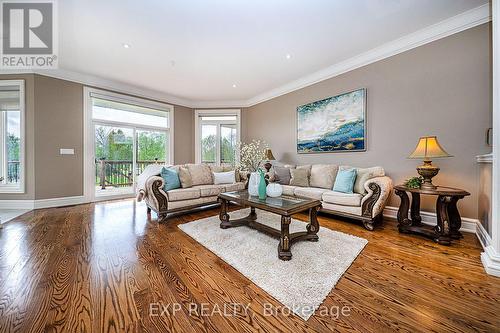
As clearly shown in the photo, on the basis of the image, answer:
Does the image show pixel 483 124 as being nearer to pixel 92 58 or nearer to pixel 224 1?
pixel 224 1

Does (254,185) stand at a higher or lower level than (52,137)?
lower

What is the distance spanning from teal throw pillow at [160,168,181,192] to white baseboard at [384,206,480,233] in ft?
12.1

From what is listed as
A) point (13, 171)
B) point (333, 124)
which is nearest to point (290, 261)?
point (333, 124)

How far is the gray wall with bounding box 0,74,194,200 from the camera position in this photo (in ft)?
12.3

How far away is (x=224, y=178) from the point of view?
4.08 meters

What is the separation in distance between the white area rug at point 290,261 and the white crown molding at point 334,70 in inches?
120

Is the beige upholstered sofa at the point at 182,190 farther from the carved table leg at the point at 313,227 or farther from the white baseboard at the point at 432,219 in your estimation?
the white baseboard at the point at 432,219

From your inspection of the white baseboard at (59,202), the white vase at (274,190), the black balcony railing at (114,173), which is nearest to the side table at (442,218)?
the white vase at (274,190)

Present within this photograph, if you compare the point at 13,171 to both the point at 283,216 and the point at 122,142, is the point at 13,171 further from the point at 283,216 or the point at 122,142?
the point at 283,216

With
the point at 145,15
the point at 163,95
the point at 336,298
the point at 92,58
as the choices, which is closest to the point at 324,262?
the point at 336,298

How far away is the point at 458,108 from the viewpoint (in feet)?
8.44

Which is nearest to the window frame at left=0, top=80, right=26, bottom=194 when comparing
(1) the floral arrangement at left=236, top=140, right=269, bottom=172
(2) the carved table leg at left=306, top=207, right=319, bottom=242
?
(1) the floral arrangement at left=236, top=140, right=269, bottom=172

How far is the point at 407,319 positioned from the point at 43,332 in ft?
6.98

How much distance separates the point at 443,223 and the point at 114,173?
630 centimetres
